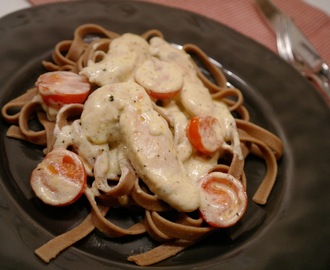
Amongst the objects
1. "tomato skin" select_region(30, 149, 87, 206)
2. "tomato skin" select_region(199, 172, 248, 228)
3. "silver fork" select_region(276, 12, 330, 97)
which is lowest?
"tomato skin" select_region(30, 149, 87, 206)

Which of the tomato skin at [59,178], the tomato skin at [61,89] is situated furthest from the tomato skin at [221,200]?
the tomato skin at [61,89]

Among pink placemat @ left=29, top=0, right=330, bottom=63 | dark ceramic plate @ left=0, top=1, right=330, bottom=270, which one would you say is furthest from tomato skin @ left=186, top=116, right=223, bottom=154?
pink placemat @ left=29, top=0, right=330, bottom=63

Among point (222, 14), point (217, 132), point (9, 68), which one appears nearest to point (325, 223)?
point (217, 132)

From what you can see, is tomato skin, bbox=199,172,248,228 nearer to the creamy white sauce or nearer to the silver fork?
the creamy white sauce

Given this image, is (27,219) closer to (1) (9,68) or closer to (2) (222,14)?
(1) (9,68)

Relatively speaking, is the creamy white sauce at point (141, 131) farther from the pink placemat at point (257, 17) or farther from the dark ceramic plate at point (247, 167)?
the pink placemat at point (257, 17)

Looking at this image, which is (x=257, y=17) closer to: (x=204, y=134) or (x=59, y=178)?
(x=204, y=134)
